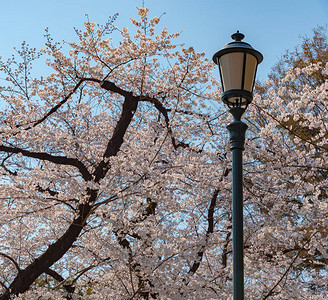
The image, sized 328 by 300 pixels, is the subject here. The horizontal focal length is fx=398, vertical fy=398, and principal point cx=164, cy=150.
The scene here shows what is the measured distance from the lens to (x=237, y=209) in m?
3.52

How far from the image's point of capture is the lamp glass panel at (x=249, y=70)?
375cm

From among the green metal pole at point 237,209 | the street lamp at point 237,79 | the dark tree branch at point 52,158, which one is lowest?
the green metal pole at point 237,209

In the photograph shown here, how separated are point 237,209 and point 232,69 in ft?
4.30

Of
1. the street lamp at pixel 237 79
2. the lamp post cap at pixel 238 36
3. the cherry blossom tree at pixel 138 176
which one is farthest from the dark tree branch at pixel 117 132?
the lamp post cap at pixel 238 36

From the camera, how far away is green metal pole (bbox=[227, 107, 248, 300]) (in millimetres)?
3381

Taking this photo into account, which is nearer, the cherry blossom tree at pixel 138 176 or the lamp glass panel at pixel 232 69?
the lamp glass panel at pixel 232 69

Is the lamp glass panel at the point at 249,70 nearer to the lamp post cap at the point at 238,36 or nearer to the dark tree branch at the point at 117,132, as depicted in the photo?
the lamp post cap at the point at 238,36

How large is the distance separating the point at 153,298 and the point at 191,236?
135 centimetres

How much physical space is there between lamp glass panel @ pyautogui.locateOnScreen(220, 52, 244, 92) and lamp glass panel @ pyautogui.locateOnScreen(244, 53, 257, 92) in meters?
0.06

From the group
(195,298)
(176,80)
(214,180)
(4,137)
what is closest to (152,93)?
(176,80)

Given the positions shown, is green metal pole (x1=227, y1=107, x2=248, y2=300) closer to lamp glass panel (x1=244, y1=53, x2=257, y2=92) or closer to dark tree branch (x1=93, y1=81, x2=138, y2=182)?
lamp glass panel (x1=244, y1=53, x2=257, y2=92)

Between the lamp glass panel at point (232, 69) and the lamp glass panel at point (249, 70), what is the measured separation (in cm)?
6

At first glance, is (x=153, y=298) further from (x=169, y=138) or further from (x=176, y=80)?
(x=176, y=80)

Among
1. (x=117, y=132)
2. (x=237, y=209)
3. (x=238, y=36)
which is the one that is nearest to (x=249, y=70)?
(x=238, y=36)
